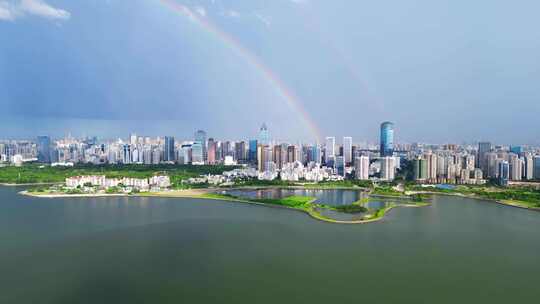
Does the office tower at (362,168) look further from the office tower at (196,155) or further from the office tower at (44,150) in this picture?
the office tower at (44,150)

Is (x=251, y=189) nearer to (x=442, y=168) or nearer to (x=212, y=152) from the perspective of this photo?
(x=442, y=168)

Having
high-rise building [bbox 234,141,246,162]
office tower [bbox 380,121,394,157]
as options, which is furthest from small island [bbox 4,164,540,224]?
office tower [bbox 380,121,394,157]

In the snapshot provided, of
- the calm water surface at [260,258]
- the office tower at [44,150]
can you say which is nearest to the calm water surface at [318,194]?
the calm water surface at [260,258]

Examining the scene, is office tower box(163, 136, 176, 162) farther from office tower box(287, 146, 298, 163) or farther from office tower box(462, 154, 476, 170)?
office tower box(462, 154, 476, 170)

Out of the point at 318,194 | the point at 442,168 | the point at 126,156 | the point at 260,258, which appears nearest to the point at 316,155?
the point at 442,168

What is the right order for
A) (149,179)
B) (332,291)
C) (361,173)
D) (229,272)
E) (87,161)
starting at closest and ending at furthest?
(332,291)
(229,272)
(149,179)
(361,173)
(87,161)

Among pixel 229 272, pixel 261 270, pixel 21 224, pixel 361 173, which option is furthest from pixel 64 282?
pixel 361 173

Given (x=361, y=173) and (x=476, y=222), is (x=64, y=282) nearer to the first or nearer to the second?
(x=476, y=222)
